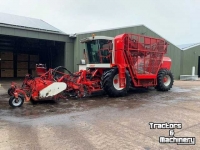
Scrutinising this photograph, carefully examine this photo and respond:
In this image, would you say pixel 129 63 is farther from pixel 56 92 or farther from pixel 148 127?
pixel 148 127

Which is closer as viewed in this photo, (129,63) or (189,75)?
(129,63)

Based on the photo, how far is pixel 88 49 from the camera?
866 centimetres

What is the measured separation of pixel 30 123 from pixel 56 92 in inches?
81.1

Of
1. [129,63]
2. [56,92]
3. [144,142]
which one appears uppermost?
[129,63]

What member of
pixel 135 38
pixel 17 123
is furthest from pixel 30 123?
pixel 135 38

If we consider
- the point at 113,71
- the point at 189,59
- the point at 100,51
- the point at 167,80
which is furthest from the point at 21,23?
the point at 189,59

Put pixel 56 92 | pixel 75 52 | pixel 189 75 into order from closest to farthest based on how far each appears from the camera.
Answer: pixel 56 92 → pixel 75 52 → pixel 189 75

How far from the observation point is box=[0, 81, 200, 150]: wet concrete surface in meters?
3.07

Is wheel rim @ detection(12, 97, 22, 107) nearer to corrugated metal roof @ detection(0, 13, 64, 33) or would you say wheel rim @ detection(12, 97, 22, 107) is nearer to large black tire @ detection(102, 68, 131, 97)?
large black tire @ detection(102, 68, 131, 97)

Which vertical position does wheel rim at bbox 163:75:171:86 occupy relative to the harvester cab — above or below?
below

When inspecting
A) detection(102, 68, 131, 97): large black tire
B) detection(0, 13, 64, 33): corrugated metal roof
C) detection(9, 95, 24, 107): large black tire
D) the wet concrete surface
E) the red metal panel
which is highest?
detection(0, 13, 64, 33): corrugated metal roof

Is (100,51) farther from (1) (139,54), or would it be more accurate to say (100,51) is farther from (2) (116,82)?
(1) (139,54)

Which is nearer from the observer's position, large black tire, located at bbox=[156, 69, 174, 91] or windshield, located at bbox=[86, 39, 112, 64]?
windshield, located at bbox=[86, 39, 112, 64]

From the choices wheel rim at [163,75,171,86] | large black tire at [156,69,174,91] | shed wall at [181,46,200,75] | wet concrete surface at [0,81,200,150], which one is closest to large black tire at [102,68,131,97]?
wet concrete surface at [0,81,200,150]
